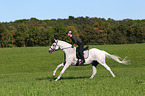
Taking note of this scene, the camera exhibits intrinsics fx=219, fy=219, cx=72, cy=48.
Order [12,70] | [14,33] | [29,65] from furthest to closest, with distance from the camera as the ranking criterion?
[14,33]
[29,65]
[12,70]

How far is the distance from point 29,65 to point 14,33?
81457mm

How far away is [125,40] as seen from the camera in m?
119

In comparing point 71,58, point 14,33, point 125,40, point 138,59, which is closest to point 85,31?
→ point 125,40

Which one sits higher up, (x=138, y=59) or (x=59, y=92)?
(x=59, y=92)

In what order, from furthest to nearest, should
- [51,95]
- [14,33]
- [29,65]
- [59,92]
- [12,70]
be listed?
[14,33], [29,65], [12,70], [59,92], [51,95]

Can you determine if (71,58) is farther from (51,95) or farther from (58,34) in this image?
(58,34)

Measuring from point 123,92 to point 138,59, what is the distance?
3144cm

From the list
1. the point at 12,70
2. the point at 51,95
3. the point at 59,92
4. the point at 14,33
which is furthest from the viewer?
the point at 14,33

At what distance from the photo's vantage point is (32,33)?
115 m

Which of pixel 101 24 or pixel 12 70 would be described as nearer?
pixel 12 70

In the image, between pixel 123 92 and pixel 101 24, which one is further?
pixel 101 24

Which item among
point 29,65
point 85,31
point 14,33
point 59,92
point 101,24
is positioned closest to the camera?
point 59,92

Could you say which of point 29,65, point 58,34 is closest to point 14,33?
point 58,34

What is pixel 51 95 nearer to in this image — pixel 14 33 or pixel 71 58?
pixel 71 58
